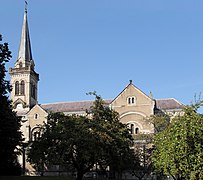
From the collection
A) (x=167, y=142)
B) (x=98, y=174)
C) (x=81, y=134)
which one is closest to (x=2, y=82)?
(x=81, y=134)

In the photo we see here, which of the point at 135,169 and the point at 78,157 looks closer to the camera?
the point at 78,157

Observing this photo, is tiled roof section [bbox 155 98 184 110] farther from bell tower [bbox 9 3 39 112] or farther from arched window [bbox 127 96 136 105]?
bell tower [bbox 9 3 39 112]

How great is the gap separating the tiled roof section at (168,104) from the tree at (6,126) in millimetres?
30228

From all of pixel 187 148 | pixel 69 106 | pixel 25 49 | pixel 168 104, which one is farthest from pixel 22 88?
pixel 187 148

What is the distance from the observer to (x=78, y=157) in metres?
39.3

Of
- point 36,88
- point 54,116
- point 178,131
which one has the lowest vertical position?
point 178,131

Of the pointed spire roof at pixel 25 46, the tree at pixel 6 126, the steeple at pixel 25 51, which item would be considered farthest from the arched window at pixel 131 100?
the pointed spire roof at pixel 25 46

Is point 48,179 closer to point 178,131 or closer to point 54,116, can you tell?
point 54,116

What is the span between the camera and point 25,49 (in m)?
84.3

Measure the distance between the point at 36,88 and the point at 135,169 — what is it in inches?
1541

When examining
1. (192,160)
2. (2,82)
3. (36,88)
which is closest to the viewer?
(192,160)

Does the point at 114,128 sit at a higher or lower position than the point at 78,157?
higher

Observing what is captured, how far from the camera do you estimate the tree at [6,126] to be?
30156 millimetres

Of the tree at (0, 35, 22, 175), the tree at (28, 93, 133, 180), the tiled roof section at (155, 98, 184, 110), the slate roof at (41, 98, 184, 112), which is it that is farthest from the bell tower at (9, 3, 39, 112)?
the tree at (28, 93, 133, 180)
